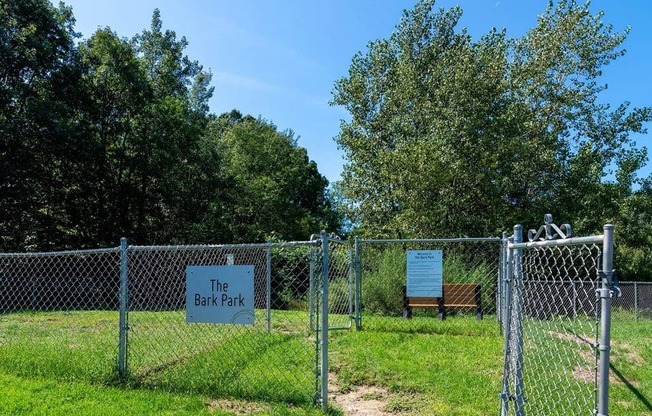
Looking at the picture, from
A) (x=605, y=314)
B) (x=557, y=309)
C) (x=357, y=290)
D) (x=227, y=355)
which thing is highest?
(x=605, y=314)

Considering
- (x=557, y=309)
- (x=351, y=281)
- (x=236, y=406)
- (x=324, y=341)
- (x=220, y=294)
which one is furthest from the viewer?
(x=351, y=281)

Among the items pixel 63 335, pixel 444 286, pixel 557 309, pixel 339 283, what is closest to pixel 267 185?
pixel 339 283

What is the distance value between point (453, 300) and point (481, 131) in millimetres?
9625

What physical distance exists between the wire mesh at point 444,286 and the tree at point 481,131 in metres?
4.94

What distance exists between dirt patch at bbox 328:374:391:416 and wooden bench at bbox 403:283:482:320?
432 cm

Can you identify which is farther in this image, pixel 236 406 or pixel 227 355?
pixel 227 355

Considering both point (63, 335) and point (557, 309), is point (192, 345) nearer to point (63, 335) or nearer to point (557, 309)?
point (63, 335)

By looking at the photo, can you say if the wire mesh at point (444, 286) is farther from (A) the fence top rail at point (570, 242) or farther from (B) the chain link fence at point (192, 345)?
(A) the fence top rail at point (570, 242)

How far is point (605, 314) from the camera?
2.31 metres

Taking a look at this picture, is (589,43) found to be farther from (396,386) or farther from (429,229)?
(396,386)

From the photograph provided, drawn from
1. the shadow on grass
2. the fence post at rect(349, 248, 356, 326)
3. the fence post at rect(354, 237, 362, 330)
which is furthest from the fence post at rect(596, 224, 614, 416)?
the fence post at rect(349, 248, 356, 326)

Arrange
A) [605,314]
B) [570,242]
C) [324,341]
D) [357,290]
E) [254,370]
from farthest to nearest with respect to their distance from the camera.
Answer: [357,290] < [254,370] < [324,341] < [570,242] < [605,314]

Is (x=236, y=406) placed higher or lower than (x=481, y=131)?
lower

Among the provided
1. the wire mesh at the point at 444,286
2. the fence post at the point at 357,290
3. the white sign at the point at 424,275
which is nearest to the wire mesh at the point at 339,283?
the wire mesh at the point at 444,286
